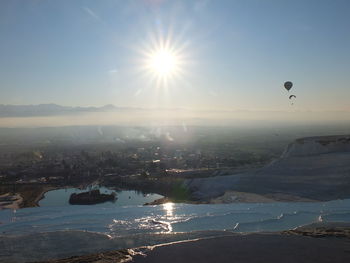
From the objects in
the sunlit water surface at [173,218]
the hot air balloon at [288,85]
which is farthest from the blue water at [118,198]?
the hot air balloon at [288,85]

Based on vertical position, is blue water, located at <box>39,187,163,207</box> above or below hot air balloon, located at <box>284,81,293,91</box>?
below

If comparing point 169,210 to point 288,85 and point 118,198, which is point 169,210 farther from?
point 118,198

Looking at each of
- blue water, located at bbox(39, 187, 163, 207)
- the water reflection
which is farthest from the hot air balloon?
blue water, located at bbox(39, 187, 163, 207)

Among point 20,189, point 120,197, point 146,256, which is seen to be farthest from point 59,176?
point 146,256

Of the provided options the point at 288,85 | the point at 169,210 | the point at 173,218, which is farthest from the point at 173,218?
the point at 288,85

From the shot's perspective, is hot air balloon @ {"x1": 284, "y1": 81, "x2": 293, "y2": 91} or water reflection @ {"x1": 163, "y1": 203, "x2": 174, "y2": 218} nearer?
water reflection @ {"x1": 163, "y1": 203, "x2": 174, "y2": 218}

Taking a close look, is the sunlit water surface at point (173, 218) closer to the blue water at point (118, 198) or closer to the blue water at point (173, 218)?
the blue water at point (173, 218)

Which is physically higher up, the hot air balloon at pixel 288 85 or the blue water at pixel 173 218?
the hot air balloon at pixel 288 85

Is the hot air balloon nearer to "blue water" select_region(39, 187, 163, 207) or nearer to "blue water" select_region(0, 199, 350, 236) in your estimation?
"blue water" select_region(0, 199, 350, 236)
